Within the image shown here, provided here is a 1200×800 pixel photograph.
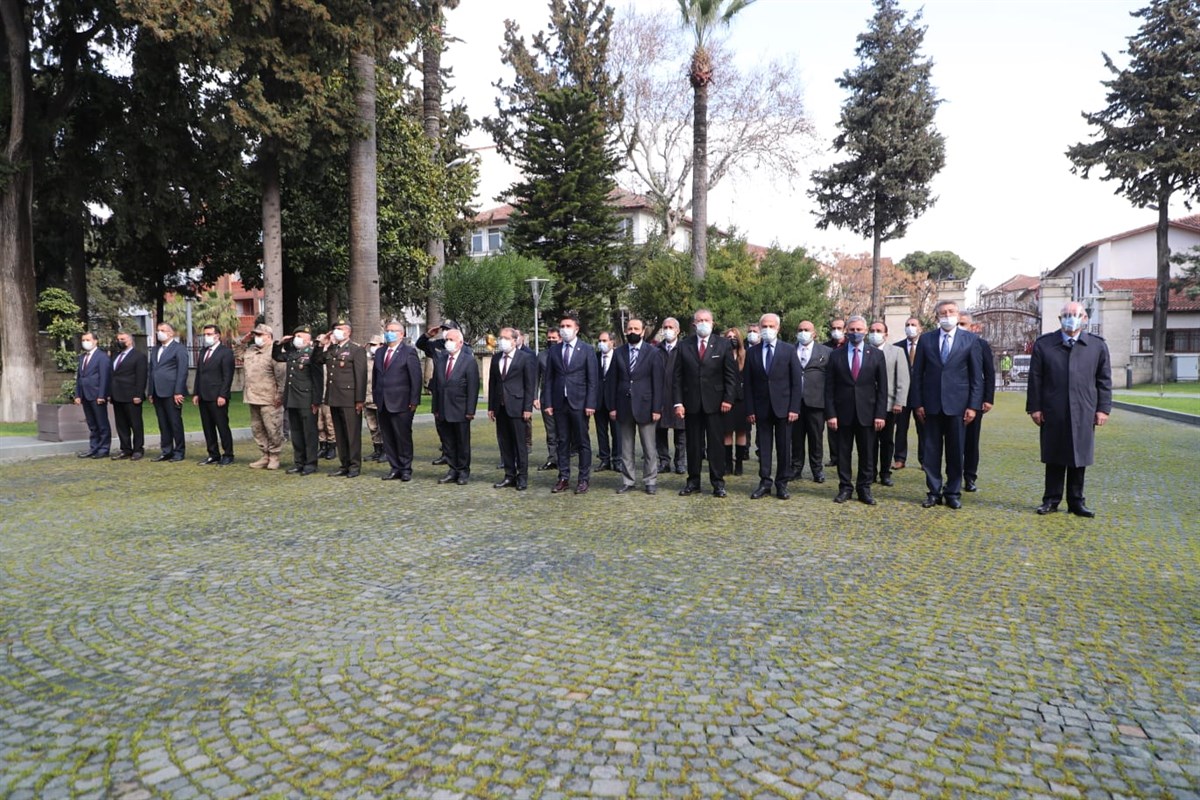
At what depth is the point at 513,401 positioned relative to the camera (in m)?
10.1

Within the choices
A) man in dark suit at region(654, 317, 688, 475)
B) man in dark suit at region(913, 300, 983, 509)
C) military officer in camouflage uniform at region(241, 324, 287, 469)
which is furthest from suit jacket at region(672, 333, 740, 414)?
military officer in camouflage uniform at region(241, 324, 287, 469)

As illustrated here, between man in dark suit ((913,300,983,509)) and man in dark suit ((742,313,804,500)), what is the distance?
1.36m

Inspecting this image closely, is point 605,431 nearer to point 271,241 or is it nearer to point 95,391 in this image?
point 95,391

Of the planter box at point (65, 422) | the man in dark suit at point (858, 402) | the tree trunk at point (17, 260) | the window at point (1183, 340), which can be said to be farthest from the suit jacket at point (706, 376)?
the window at point (1183, 340)

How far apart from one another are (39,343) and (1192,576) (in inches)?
877

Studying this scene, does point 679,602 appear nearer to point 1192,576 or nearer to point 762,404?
point 1192,576

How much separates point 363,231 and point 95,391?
6310 mm

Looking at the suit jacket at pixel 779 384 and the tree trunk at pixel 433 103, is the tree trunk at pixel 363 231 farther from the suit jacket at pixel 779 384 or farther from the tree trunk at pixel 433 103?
the suit jacket at pixel 779 384

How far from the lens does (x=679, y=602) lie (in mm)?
5180

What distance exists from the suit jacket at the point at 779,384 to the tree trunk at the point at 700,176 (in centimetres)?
1329

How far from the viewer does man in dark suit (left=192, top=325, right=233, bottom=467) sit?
12.0 metres

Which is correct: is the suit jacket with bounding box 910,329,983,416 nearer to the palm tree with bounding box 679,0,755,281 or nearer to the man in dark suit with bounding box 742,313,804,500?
the man in dark suit with bounding box 742,313,804,500

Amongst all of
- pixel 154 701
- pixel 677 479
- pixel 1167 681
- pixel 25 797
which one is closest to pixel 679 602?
pixel 1167 681

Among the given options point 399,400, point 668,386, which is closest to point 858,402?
point 668,386
